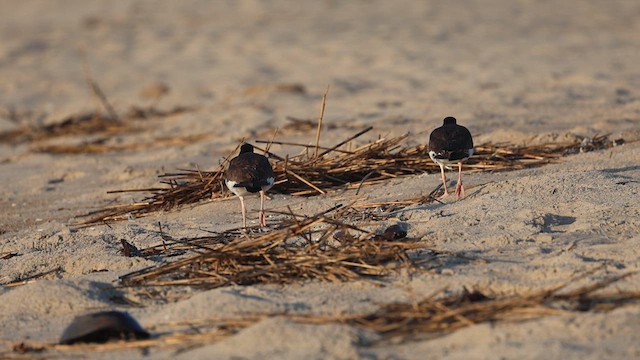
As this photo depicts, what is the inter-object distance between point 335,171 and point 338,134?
1973mm

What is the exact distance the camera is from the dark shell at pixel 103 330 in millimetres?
3816

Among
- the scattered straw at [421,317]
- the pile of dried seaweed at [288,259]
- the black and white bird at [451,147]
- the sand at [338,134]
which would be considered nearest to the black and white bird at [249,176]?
the sand at [338,134]

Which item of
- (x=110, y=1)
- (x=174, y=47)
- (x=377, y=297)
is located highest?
(x=110, y=1)

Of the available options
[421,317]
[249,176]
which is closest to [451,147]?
[249,176]

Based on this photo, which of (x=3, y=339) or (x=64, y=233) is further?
(x=64, y=233)

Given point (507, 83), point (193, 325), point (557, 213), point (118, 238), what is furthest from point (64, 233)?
point (507, 83)

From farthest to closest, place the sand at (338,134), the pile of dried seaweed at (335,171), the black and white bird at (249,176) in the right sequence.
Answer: the pile of dried seaweed at (335,171), the black and white bird at (249,176), the sand at (338,134)

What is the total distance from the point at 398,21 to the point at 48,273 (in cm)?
1386

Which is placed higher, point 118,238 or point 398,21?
point 398,21

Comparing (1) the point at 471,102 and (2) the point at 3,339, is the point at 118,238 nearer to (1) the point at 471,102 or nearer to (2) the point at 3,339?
(2) the point at 3,339

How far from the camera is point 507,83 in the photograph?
1139 centimetres

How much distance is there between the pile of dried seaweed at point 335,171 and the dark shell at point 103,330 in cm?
235

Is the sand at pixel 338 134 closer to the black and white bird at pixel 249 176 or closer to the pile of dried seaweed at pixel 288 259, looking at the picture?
the pile of dried seaweed at pixel 288 259

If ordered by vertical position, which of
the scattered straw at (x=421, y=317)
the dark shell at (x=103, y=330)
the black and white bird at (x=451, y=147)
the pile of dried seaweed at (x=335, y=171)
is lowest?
the scattered straw at (x=421, y=317)
